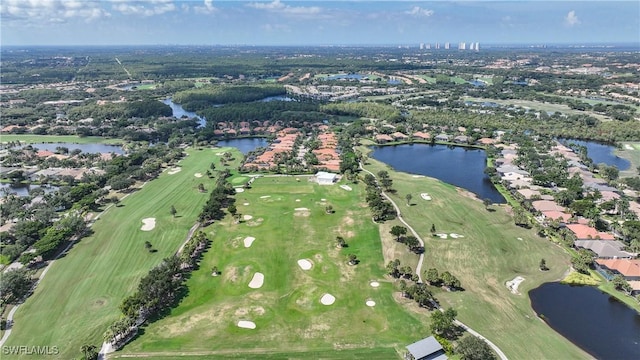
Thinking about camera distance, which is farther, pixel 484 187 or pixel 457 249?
pixel 484 187

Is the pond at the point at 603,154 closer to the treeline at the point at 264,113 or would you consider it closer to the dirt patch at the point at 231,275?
the treeline at the point at 264,113

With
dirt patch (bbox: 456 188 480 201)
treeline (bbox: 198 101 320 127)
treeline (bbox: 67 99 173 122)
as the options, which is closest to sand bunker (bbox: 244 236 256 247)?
dirt patch (bbox: 456 188 480 201)

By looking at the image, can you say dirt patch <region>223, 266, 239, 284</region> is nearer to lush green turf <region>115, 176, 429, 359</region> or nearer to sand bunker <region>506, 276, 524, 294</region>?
lush green turf <region>115, 176, 429, 359</region>

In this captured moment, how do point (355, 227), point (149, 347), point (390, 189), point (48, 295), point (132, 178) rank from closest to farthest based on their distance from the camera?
point (149, 347), point (48, 295), point (355, 227), point (390, 189), point (132, 178)

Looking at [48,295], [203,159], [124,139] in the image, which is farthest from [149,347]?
[124,139]

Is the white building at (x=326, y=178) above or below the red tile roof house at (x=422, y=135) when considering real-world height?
below

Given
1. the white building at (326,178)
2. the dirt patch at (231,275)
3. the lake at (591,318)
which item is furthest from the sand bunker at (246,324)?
the white building at (326,178)

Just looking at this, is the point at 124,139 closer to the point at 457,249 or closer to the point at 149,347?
the point at 149,347

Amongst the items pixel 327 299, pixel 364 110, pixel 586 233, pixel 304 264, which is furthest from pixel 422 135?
pixel 327 299
